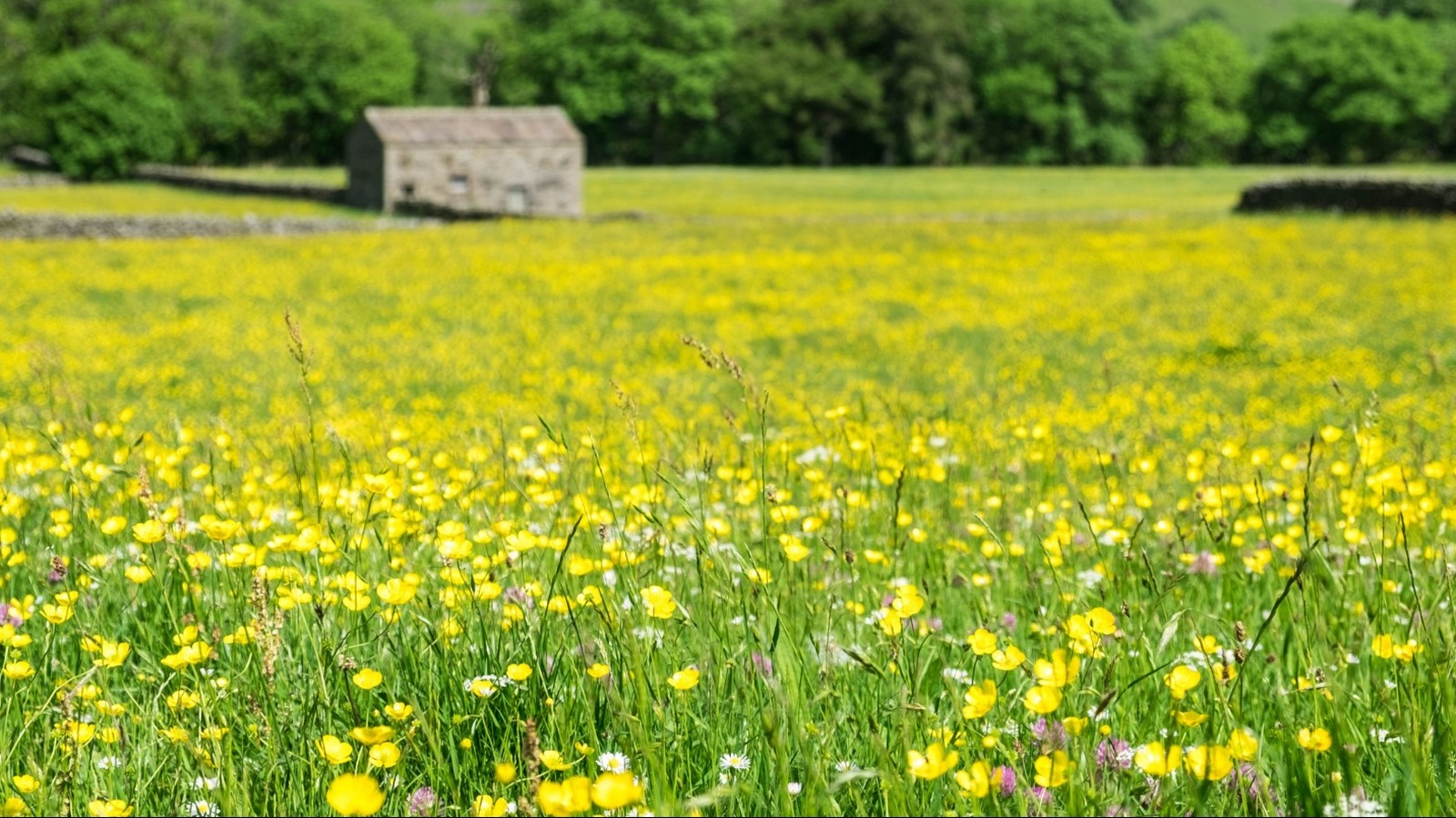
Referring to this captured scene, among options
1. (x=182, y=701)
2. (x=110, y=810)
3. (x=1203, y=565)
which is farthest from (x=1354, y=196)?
(x=110, y=810)

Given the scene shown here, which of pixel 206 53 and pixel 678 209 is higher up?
pixel 206 53

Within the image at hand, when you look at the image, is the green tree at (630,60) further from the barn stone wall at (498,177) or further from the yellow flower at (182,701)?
the yellow flower at (182,701)

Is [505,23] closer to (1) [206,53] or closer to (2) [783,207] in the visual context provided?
(1) [206,53]

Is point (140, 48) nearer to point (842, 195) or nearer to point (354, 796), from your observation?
point (842, 195)

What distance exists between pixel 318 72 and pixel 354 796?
107 meters

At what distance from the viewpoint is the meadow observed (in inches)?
90.6

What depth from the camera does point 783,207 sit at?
51.9 meters

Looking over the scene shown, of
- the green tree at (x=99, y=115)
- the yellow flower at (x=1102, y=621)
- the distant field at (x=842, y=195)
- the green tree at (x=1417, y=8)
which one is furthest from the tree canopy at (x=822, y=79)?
the yellow flower at (x=1102, y=621)

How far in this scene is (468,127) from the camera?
52562 millimetres

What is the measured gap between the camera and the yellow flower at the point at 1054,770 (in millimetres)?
1842

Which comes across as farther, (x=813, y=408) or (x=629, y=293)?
(x=629, y=293)

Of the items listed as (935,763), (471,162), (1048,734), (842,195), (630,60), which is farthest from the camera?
(630,60)

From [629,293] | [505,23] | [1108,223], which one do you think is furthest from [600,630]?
[505,23]

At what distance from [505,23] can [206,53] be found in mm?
27274
